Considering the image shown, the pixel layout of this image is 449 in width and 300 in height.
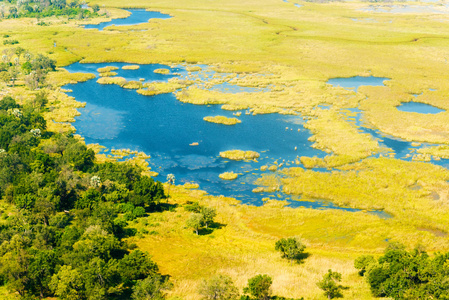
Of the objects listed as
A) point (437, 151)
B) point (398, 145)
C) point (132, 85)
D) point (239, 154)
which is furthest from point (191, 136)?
point (437, 151)

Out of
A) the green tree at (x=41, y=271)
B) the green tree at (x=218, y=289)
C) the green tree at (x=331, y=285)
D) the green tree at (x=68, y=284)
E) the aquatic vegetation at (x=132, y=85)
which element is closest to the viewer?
the green tree at (x=68, y=284)

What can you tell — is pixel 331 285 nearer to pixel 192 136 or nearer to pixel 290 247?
pixel 290 247

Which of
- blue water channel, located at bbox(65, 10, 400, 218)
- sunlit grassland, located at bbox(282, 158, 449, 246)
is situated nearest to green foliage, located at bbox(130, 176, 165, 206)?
blue water channel, located at bbox(65, 10, 400, 218)

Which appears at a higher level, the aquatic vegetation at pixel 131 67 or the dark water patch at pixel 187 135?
the aquatic vegetation at pixel 131 67

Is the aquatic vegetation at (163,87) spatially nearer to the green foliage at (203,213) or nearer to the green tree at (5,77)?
the green tree at (5,77)

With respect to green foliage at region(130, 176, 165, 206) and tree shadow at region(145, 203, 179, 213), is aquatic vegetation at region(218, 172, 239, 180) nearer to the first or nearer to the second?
tree shadow at region(145, 203, 179, 213)

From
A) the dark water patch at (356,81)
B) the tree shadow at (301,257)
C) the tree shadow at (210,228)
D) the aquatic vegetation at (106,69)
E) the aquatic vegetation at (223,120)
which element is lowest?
the tree shadow at (210,228)

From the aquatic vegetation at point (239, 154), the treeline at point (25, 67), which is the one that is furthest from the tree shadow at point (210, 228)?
the treeline at point (25, 67)
